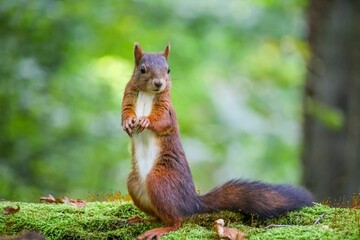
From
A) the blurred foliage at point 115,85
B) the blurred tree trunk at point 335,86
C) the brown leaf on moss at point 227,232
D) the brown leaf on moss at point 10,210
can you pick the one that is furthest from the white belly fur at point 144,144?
the blurred tree trunk at point 335,86

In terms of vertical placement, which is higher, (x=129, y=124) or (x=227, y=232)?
(x=129, y=124)

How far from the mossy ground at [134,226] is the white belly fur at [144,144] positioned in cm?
33

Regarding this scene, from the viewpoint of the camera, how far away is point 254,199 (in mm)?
3922

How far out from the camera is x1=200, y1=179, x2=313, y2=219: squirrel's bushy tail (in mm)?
3900

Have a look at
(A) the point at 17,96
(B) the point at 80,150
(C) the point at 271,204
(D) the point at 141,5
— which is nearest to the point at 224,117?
(D) the point at 141,5

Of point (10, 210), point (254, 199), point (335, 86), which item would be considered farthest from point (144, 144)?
point (335, 86)

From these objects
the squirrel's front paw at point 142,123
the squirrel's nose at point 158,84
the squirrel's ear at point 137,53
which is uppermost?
the squirrel's ear at point 137,53

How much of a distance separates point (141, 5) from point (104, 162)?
2.06m

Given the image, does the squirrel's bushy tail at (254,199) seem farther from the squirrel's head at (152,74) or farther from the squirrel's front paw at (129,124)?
the squirrel's head at (152,74)

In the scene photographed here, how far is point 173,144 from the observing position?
390 cm

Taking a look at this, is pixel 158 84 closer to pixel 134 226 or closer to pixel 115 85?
pixel 134 226

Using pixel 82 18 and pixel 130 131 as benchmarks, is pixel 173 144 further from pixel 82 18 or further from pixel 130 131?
pixel 82 18

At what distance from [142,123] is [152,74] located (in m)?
0.32

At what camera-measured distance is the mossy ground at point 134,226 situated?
11.5ft
